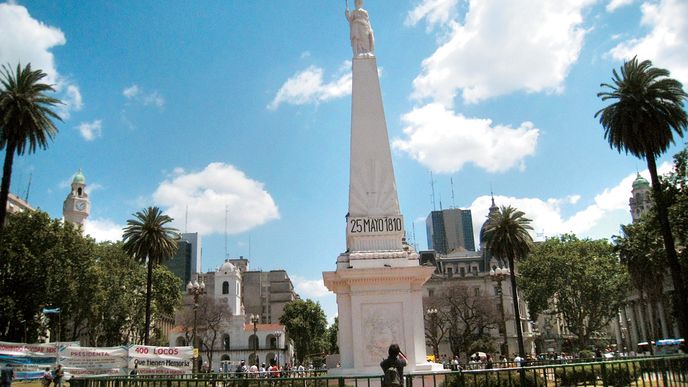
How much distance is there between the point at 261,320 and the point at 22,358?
92.2m

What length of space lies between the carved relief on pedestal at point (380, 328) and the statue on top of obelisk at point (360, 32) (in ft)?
34.1

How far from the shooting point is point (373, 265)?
19438 mm

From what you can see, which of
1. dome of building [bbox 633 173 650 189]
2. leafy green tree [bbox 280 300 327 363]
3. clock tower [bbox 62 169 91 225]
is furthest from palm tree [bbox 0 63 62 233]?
dome of building [bbox 633 173 650 189]

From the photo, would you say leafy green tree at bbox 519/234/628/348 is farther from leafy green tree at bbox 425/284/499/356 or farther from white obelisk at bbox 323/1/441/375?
white obelisk at bbox 323/1/441/375

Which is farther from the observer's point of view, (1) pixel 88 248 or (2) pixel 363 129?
(1) pixel 88 248

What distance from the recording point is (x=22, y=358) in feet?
85.8

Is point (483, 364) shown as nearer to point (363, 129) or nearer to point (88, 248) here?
point (363, 129)

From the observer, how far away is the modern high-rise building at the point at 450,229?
15375 centimetres

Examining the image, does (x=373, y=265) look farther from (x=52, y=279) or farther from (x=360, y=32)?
(x=52, y=279)

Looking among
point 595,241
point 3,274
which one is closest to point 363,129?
point 3,274

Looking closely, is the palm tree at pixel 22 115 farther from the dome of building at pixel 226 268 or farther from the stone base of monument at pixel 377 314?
the dome of building at pixel 226 268

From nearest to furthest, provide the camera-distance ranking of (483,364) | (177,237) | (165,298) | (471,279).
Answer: (483,364) < (177,237) < (165,298) < (471,279)

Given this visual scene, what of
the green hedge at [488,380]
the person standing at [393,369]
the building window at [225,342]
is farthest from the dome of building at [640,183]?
the person standing at [393,369]

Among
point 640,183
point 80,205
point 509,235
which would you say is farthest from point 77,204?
point 640,183
